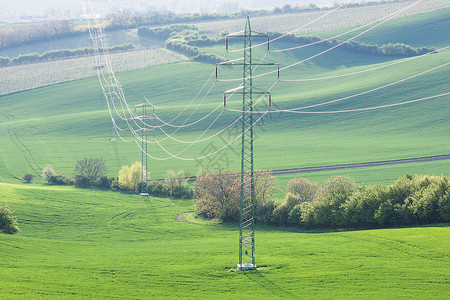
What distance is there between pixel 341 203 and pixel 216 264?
928 inches

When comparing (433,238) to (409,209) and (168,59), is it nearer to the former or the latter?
(409,209)

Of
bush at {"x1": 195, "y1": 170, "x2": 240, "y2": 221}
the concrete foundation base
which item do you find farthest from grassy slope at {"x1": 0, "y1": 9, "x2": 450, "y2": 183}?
the concrete foundation base

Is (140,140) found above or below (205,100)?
below

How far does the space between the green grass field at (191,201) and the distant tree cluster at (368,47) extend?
3273 millimetres

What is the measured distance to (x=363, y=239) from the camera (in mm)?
53469

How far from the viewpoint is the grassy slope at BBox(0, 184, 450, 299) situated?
134 feet

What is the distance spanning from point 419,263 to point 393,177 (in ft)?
164

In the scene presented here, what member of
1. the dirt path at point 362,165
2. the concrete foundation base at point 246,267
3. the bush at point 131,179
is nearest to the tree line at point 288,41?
the dirt path at point 362,165

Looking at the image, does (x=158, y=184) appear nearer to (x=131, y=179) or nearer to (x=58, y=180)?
(x=131, y=179)

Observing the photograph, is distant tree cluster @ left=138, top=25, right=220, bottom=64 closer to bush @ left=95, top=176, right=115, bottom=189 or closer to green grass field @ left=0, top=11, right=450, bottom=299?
green grass field @ left=0, top=11, right=450, bottom=299

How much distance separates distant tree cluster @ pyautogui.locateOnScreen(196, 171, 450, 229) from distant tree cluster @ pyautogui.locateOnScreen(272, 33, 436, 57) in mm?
98874

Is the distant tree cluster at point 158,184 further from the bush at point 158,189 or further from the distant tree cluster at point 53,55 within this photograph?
the distant tree cluster at point 53,55

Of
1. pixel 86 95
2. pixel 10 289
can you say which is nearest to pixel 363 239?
pixel 10 289

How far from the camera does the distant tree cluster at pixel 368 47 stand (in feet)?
543
